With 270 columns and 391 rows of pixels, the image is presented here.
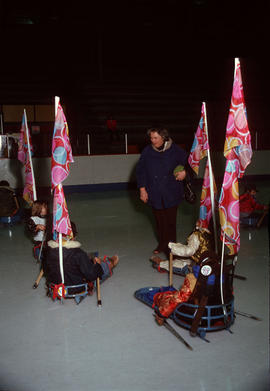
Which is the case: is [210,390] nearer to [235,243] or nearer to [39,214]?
[235,243]

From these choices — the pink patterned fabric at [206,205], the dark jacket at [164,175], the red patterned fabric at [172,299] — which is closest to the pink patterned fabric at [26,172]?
the dark jacket at [164,175]

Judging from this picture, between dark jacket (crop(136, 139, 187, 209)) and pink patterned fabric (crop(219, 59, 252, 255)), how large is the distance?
4.39ft

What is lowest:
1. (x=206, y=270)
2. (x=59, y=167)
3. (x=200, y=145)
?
(x=206, y=270)

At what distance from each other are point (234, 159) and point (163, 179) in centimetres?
138

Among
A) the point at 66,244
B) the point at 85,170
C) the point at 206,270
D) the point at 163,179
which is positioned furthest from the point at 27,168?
the point at 85,170

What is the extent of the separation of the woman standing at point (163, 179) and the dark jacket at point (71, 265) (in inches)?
48.4

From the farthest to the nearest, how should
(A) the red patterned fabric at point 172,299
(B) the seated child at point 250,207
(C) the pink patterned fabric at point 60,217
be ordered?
1. (B) the seated child at point 250,207
2. (C) the pink patterned fabric at point 60,217
3. (A) the red patterned fabric at point 172,299

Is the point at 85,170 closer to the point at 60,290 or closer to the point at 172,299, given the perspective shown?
the point at 60,290

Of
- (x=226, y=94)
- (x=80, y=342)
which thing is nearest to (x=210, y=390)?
(x=80, y=342)

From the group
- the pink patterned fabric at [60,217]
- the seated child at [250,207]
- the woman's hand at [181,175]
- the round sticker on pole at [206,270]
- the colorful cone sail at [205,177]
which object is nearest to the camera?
the round sticker on pole at [206,270]

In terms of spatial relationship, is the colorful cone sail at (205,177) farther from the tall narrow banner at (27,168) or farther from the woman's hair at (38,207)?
the tall narrow banner at (27,168)

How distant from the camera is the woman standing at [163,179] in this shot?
4215 mm

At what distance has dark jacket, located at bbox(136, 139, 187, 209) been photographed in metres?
4.22

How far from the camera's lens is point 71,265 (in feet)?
10.6
